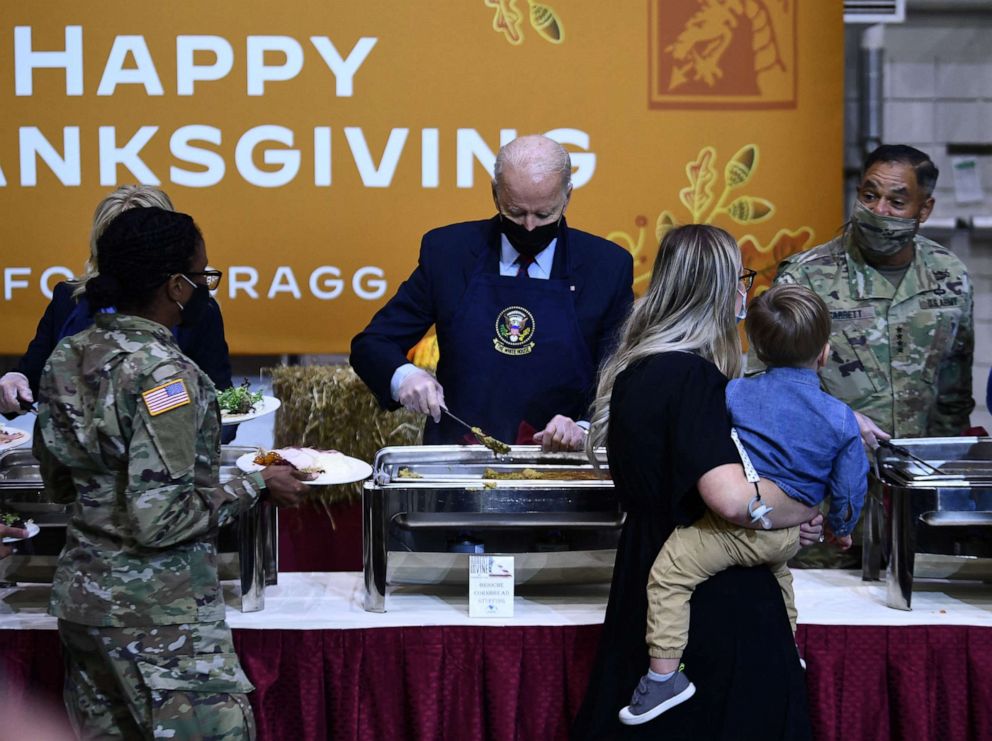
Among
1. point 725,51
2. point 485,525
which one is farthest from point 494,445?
point 725,51

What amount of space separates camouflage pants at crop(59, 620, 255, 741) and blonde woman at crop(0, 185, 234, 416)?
97 cm

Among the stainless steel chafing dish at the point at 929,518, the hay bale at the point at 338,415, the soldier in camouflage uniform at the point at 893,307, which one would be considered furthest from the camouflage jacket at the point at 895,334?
the hay bale at the point at 338,415

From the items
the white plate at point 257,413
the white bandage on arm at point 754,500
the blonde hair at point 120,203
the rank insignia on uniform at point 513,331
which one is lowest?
the white bandage on arm at point 754,500

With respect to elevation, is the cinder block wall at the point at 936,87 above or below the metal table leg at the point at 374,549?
above

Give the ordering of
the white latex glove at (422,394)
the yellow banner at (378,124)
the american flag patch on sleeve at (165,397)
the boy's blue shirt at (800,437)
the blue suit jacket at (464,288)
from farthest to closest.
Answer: the yellow banner at (378,124) → the blue suit jacket at (464,288) → the white latex glove at (422,394) → the boy's blue shirt at (800,437) → the american flag patch on sleeve at (165,397)

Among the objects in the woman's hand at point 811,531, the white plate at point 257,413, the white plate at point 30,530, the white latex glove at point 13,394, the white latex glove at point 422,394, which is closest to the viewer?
the woman's hand at point 811,531

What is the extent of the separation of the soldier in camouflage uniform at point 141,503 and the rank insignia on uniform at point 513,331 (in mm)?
982

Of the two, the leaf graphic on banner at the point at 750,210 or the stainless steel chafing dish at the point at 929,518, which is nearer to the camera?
the stainless steel chafing dish at the point at 929,518

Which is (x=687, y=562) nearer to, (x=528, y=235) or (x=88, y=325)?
(x=528, y=235)

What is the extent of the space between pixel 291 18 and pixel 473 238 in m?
1.55

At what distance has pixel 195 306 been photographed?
2.07 meters

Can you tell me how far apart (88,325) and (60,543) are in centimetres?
64

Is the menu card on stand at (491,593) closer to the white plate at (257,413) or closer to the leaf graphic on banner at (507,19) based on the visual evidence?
the white plate at (257,413)

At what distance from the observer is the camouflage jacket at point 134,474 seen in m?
1.89
